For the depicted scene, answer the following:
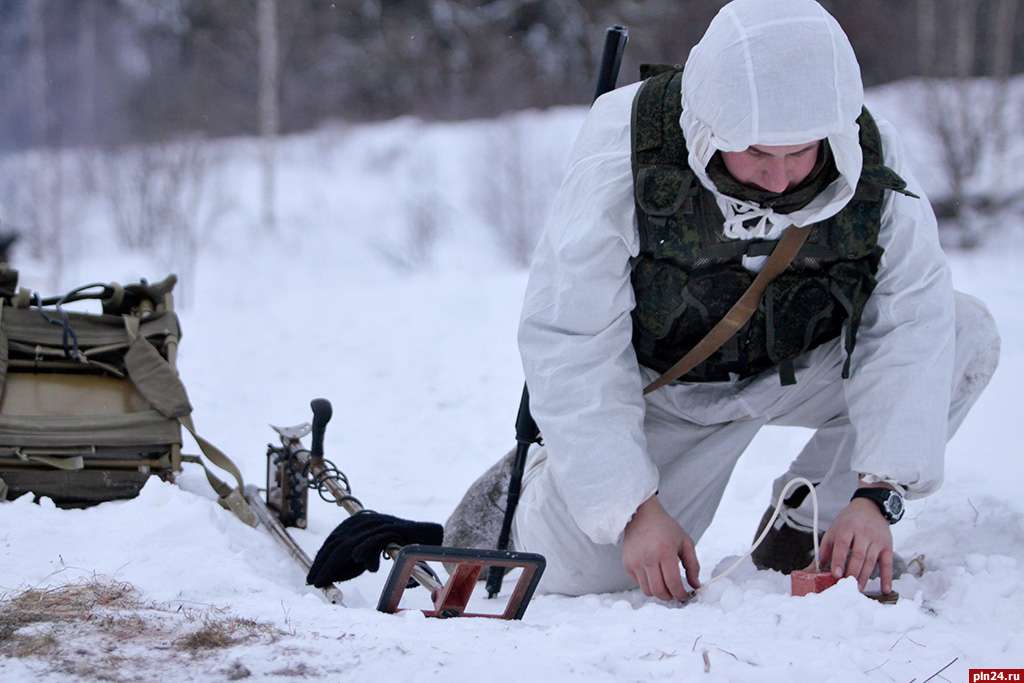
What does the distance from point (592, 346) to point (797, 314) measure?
1.63ft

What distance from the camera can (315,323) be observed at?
6977mm

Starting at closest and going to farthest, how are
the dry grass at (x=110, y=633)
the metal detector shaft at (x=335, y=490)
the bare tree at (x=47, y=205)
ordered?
the dry grass at (x=110, y=633) < the metal detector shaft at (x=335, y=490) < the bare tree at (x=47, y=205)

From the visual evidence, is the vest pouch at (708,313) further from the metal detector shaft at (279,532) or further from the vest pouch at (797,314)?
the metal detector shaft at (279,532)

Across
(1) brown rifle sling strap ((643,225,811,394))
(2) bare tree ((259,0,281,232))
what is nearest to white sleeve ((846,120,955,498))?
(1) brown rifle sling strap ((643,225,811,394))

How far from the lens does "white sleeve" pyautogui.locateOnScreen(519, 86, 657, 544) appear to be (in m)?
2.39

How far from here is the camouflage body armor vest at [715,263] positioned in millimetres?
2383

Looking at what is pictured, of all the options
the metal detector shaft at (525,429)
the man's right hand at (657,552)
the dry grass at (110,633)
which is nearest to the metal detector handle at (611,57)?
the metal detector shaft at (525,429)

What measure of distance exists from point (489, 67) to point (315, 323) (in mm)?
11065

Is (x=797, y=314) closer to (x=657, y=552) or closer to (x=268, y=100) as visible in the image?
(x=657, y=552)

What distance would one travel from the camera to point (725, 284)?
2496 mm

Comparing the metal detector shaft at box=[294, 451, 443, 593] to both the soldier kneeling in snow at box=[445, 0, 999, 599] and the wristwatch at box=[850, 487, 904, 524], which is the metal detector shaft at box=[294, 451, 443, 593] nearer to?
the soldier kneeling in snow at box=[445, 0, 999, 599]

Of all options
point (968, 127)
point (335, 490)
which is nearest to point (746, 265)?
point (335, 490)

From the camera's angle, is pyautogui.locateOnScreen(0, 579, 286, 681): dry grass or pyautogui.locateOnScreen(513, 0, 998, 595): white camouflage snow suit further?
pyautogui.locateOnScreen(513, 0, 998, 595): white camouflage snow suit

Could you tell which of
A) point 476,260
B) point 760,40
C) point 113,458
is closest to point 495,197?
point 476,260
